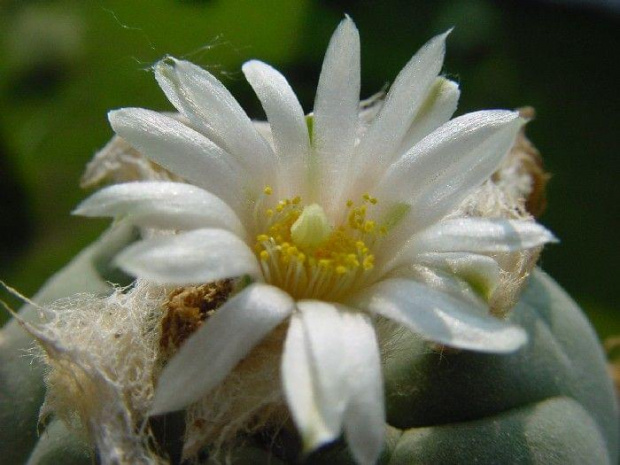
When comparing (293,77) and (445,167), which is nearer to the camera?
(445,167)

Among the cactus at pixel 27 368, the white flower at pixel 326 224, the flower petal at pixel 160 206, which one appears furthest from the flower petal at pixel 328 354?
the cactus at pixel 27 368

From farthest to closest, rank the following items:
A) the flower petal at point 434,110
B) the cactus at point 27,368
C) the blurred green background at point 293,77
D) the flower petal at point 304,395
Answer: the blurred green background at point 293,77 → the cactus at point 27,368 → the flower petal at point 434,110 → the flower petal at point 304,395

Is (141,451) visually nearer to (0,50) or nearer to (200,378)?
(200,378)

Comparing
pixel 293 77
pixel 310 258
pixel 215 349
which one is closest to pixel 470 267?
pixel 310 258

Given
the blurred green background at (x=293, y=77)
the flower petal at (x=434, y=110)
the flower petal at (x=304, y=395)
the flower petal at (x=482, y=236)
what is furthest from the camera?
the blurred green background at (x=293, y=77)

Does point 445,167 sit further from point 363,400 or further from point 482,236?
point 363,400

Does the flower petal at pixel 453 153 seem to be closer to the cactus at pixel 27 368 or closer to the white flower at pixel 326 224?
the white flower at pixel 326 224

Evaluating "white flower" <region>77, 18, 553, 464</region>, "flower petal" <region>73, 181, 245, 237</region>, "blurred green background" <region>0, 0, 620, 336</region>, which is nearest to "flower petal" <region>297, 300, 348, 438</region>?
"white flower" <region>77, 18, 553, 464</region>
